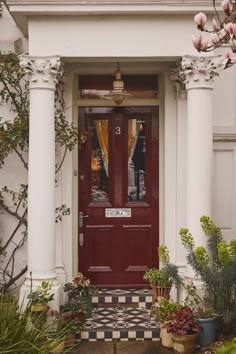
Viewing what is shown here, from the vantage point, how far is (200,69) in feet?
23.1

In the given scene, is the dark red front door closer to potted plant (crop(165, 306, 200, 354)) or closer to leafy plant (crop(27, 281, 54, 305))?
leafy plant (crop(27, 281, 54, 305))

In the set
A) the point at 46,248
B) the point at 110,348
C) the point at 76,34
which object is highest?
the point at 76,34

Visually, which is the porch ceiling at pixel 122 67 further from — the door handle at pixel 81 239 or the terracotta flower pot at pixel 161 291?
the terracotta flower pot at pixel 161 291

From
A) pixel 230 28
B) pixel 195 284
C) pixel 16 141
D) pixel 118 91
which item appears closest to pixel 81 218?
pixel 16 141

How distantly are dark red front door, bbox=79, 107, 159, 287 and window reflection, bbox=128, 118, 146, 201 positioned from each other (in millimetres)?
15

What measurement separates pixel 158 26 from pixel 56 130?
190cm

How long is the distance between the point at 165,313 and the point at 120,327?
750 millimetres

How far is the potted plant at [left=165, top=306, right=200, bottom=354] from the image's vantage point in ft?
21.0

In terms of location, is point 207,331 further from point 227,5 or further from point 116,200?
point 227,5

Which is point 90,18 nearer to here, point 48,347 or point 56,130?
point 56,130

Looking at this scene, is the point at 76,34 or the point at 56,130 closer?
the point at 76,34

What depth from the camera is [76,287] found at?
755cm

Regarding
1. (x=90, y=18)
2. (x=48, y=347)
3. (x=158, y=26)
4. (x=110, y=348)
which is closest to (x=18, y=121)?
(x=90, y=18)

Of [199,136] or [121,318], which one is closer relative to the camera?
[199,136]
